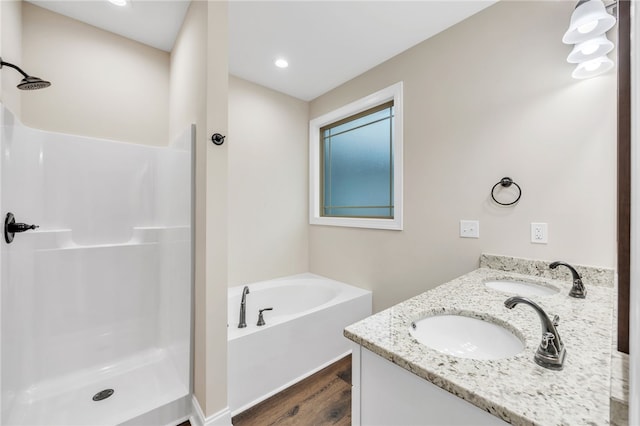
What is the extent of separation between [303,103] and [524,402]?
319 cm

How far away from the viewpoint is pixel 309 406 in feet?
5.54

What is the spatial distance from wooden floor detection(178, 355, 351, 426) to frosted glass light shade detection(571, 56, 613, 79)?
234 centimetres

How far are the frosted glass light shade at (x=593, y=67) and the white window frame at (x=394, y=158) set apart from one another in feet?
3.58

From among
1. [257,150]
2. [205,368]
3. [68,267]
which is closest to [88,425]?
[205,368]

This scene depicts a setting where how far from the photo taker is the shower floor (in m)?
1.44

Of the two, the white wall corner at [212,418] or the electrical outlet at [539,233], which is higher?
the electrical outlet at [539,233]

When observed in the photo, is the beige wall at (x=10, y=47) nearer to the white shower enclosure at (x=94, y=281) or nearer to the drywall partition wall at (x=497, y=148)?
the white shower enclosure at (x=94, y=281)

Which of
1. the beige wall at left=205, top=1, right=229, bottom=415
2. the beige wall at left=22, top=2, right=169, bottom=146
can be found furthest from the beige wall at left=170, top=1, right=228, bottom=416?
→ the beige wall at left=22, top=2, right=169, bottom=146

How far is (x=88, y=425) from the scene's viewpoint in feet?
4.54

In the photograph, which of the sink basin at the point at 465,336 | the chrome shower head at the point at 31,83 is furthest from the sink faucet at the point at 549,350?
the chrome shower head at the point at 31,83

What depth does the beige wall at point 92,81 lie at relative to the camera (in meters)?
1.79

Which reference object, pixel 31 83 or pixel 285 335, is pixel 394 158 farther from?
pixel 31 83

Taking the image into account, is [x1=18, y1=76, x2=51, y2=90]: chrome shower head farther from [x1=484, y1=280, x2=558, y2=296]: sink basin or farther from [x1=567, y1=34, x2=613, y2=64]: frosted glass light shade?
[x1=567, y1=34, x2=613, y2=64]: frosted glass light shade

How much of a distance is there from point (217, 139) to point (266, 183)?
1.38 metres
